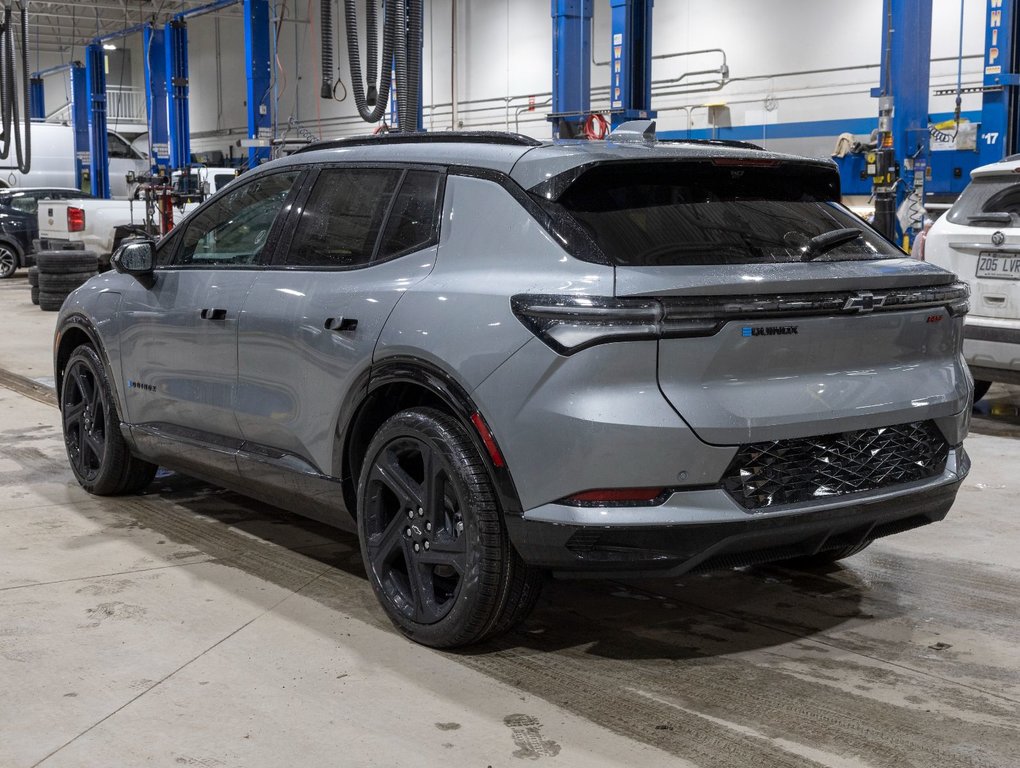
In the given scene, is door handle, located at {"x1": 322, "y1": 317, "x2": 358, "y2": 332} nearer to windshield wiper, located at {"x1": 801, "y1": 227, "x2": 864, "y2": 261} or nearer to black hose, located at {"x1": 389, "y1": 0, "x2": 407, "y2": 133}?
windshield wiper, located at {"x1": 801, "y1": 227, "x2": 864, "y2": 261}

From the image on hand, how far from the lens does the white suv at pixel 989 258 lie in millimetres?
6789

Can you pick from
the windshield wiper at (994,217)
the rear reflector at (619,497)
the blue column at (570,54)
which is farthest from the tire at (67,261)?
the rear reflector at (619,497)

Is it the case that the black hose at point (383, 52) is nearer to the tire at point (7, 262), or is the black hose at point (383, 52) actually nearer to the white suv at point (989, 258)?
the white suv at point (989, 258)

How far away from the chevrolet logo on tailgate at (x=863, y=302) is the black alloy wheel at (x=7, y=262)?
770 inches

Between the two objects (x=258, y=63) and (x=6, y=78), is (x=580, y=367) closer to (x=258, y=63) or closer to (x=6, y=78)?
(x=6, y=78)

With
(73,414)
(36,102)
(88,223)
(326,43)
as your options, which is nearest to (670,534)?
(73,414)

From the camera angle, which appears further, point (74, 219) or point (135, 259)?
point (74, 219)

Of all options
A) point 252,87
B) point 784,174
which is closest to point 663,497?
point 784,174

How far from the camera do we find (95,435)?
18.4 ft

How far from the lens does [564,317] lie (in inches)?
122

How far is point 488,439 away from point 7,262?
63.8 feet

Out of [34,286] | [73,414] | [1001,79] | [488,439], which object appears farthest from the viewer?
[34,286]

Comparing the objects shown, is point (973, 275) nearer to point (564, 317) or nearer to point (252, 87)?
point (564, 317)

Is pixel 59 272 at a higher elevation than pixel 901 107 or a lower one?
lower
